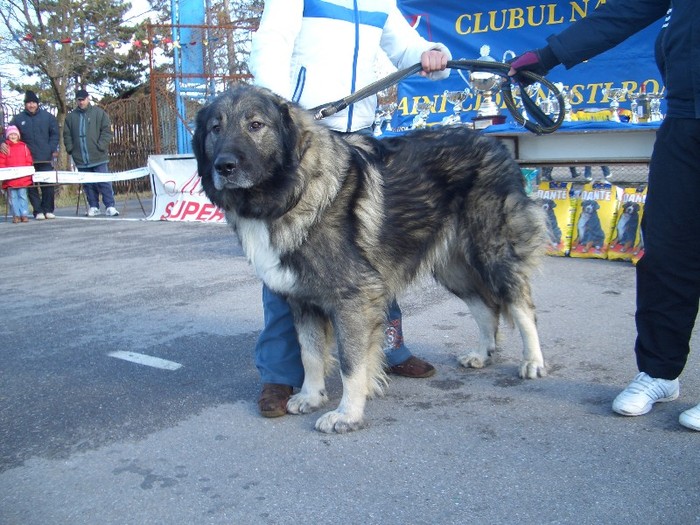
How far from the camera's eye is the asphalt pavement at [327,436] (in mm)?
2330

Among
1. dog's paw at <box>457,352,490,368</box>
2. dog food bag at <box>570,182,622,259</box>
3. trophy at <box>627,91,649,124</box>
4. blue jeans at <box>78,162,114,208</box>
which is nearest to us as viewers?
dog's paw at <box>457,352,490,368</box>

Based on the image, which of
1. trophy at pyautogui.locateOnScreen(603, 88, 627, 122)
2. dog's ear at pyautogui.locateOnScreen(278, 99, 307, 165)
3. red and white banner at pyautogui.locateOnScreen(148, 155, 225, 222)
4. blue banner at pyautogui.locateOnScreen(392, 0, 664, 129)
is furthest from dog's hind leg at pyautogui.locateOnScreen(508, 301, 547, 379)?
red and white banner at pyautogui.locateOnScreen(148, 155, 225, 222)

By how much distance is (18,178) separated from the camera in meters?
11.9

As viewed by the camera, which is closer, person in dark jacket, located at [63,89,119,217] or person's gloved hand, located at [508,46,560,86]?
person's gloved hand, located at [508,46,560,86]

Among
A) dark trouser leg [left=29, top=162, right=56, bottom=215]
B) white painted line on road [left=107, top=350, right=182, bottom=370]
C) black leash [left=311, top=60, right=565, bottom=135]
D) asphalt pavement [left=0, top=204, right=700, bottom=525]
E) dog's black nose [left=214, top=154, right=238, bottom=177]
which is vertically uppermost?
black leash [left=311, top=60, right=565, bottom=135]

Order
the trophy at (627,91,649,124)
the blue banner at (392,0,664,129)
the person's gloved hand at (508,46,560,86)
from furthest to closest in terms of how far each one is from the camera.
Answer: the blue banner at (392,0,664,129) → the trophy at (627,91,649,124) → the person's gloved hand at (508,46,560,86)

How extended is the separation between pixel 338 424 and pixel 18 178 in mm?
10994

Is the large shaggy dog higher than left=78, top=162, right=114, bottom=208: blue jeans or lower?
higher

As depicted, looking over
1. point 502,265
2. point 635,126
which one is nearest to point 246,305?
point 502,265

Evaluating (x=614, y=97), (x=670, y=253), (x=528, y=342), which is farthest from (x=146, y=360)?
(x=614, y=97)

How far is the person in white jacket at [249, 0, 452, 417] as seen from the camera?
122 inches

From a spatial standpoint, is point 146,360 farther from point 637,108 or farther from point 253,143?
point 637,108

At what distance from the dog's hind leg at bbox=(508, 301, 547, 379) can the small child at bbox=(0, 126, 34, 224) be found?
35.9 feet

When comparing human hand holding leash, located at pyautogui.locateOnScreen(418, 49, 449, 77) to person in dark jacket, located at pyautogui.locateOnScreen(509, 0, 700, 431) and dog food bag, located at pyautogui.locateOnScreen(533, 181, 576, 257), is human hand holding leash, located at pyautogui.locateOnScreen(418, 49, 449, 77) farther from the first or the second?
dog food bag, located at pyautogui.locateOnScreen(533, 181, 576, 257)
